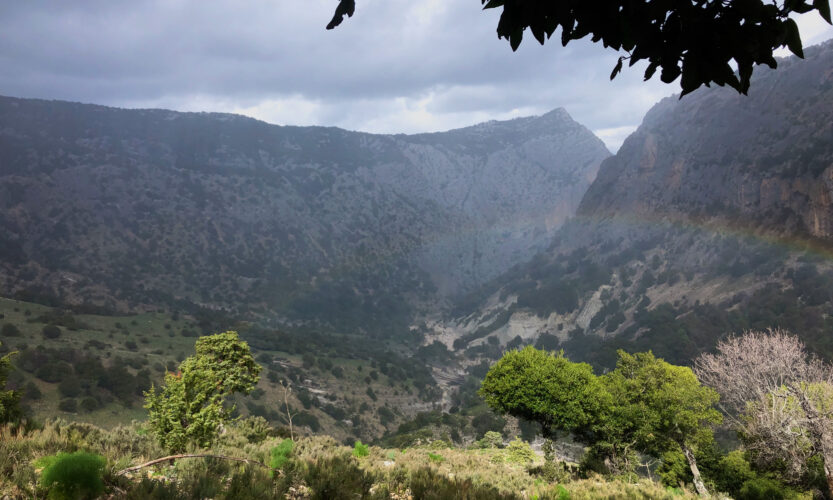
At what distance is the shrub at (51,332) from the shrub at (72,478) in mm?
93427

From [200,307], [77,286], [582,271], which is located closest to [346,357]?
[200,307]

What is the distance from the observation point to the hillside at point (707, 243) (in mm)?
101562

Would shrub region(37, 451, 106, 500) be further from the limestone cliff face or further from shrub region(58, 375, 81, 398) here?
the limestone cliff face

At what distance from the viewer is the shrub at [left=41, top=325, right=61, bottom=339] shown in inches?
2985

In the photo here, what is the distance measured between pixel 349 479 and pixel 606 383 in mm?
28673

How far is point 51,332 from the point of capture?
7631cm

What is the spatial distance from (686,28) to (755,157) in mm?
167537

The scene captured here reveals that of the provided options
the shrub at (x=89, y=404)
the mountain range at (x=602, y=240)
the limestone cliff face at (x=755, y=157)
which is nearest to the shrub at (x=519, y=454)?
the shrub at (x=89, y=404)

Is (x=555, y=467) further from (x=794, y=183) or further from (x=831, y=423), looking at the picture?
(x=794, y=183)

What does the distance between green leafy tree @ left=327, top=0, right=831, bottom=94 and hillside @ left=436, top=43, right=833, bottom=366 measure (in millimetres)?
103071

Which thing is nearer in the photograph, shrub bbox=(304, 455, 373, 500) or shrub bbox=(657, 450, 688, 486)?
shrub bbox=(304, 455, 373, 500)

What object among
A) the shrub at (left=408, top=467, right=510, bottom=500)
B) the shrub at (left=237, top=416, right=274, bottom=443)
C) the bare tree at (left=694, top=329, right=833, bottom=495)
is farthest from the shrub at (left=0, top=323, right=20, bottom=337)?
the bare tree at (left=694, top=329, right=833, bottom=495)

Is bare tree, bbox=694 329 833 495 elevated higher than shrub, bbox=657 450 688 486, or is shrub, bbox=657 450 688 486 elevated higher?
bare tree, bbox=694 329 833 495


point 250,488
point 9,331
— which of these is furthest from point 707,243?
point 9,331
